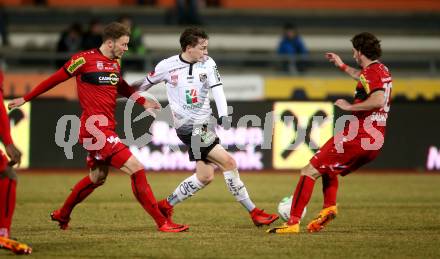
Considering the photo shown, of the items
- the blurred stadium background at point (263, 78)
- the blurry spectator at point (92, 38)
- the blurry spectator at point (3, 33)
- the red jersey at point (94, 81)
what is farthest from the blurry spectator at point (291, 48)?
the red jersey at point (94, 81)

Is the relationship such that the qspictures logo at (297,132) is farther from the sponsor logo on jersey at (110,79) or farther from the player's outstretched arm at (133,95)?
the sponsor logo on jersey at (110,79)

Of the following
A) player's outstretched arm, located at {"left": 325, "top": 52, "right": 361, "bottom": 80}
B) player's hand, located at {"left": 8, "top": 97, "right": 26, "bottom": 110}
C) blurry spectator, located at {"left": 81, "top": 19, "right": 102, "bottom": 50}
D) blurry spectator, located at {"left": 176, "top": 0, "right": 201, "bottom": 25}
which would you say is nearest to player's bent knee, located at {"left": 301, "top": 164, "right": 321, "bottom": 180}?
player's outstretched arm, located at {"left": 325, "top": 52, "right": 361, "bottom": 80}

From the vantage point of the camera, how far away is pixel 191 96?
11.0 meters

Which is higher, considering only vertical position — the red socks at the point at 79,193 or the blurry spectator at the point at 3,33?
the blurry spectator at the point at 3,33

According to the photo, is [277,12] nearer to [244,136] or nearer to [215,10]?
[215,10]

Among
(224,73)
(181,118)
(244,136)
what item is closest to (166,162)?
(244,136)

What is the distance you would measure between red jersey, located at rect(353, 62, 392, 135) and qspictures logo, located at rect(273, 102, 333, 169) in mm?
8353

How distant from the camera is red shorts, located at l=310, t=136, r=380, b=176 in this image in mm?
10508

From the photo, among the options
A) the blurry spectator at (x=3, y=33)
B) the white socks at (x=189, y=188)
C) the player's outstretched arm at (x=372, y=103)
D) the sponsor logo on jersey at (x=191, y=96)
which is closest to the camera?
the player's outstretched arm at (x=372, y=103)

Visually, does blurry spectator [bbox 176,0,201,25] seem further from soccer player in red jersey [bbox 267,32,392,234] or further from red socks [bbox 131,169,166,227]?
red socks [bbox 131,169,166,227]

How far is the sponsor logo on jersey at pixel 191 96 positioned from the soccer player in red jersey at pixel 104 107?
2.59 feet

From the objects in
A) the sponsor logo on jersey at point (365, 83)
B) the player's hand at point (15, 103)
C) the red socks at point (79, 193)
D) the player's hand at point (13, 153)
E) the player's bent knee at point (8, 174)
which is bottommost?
the red socks at point (79, 193)

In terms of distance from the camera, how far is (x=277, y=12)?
92.4 ft

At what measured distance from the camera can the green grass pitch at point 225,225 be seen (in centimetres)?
920
